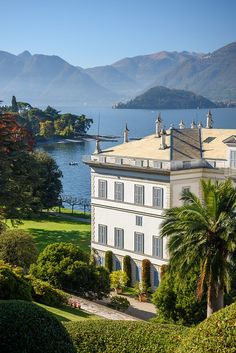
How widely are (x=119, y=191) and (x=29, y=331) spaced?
33.2 metres

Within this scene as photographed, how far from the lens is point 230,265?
25.1m

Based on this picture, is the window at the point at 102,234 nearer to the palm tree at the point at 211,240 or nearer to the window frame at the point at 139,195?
the window frame at the point at 139,195

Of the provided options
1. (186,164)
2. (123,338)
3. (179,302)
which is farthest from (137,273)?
(123,338)

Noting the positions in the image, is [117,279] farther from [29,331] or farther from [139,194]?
[29,331]

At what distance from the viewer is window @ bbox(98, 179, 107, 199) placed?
1786 inches

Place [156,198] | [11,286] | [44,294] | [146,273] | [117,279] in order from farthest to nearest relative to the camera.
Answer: [146,273]
[156,198]
[117,279]
[44,294]
[11,286]

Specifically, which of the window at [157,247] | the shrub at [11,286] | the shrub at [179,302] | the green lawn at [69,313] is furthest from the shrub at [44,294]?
the window at [157,247]

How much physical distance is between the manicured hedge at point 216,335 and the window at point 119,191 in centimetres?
3261

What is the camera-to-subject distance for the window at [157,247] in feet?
135

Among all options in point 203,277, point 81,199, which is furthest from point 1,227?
point 81,199

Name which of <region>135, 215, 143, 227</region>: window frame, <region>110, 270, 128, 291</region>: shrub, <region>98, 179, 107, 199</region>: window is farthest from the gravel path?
<region>98, 179, 107, 199</region>: window

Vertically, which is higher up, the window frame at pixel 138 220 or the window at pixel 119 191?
the window at pixel 119 191

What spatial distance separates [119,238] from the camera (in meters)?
44.5

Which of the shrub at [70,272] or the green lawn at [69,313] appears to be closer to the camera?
the green lawn at [69,313]
